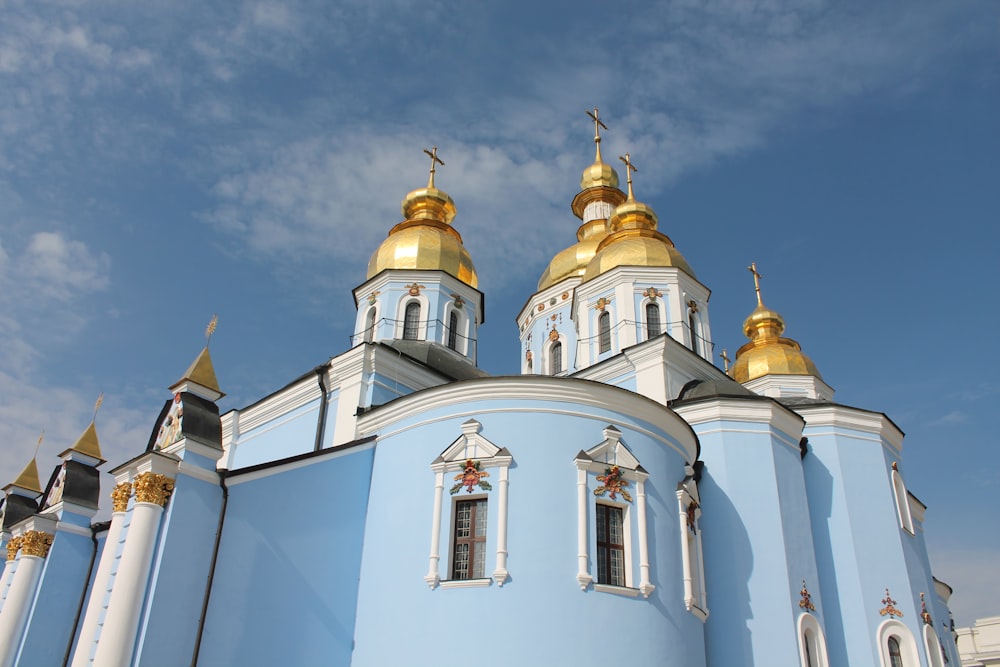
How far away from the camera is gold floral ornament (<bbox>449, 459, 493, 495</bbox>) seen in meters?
10.5

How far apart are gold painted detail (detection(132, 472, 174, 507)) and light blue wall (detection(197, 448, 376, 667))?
3.02 feet

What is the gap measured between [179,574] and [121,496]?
141 centimetres

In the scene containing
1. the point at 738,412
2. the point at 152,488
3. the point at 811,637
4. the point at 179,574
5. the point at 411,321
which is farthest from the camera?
the point at 411,321

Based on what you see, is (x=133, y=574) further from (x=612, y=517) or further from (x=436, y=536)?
(x=612, y=517)

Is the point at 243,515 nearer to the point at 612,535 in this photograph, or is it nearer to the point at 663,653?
the point at 612,535

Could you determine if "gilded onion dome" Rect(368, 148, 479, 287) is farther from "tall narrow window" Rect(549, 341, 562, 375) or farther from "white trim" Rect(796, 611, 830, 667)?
"white trim" Rect(796, 611, 830, 667)

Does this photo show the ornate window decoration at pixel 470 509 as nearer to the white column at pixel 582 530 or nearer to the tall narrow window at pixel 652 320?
the white column at pixel 582 530

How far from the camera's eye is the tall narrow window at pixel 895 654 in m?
13.4

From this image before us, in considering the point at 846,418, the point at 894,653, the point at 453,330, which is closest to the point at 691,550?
the point at 894,653

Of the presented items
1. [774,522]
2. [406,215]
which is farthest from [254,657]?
[406,215]

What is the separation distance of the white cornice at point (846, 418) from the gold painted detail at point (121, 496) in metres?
11.7

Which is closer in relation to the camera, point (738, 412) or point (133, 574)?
point (133, 574)

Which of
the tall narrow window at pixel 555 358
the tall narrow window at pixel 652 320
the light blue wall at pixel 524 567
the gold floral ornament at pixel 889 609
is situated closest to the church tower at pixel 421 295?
the tall narrow window at pixel 555 358

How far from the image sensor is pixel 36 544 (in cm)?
1469
